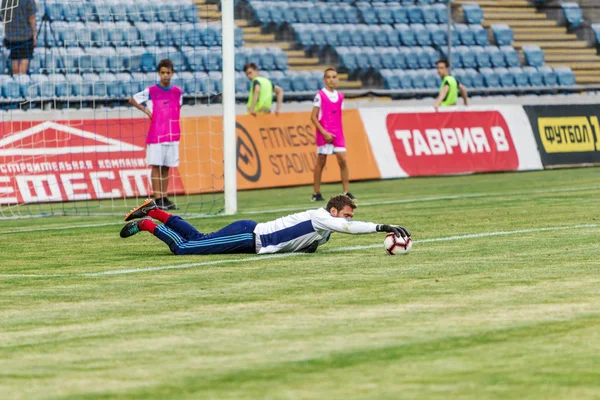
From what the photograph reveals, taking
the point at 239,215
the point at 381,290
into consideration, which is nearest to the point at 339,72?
the point at 239,215

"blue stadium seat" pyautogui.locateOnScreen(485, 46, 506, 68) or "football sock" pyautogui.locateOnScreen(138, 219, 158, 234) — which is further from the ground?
"blue stadium seat" pyautogui.locateOnScreen(485, 46, 506, 68)

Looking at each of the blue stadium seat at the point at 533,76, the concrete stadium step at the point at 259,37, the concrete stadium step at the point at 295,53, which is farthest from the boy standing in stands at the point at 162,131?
the blue stadium seat at the point at 533,76

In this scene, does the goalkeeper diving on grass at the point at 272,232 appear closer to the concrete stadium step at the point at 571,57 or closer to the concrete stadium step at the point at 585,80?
the concrete stadium step at the point at 585,80

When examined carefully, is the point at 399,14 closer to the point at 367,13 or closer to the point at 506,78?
the point at 367,13

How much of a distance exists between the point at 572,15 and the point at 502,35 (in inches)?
125

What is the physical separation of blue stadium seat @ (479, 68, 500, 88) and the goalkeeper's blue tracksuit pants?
21.5 metres

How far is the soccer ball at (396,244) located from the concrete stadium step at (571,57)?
24847 millimetres

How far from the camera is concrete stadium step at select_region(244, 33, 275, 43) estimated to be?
2955 centimetres

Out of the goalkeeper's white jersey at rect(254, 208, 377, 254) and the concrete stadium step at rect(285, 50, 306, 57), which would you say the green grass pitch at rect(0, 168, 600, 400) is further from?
the concrete stadium step at rect(285, 50, 306, 57)

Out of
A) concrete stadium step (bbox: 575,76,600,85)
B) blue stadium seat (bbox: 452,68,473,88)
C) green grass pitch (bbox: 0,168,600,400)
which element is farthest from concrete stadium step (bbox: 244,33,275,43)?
green grass pitch (bbox: 0,168,600,400)

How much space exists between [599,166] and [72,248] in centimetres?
1728

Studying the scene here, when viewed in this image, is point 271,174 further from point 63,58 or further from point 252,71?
point 63,58

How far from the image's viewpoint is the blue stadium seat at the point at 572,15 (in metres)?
36.6

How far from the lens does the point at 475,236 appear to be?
1284 centimetres
